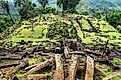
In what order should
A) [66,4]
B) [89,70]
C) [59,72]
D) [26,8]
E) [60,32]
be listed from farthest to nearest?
[66,4], [26,8], [60,32], [89,70], [59,72]

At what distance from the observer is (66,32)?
112ft

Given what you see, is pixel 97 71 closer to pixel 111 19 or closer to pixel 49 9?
pixel 111 19

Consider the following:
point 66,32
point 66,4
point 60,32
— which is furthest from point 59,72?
point 66,4

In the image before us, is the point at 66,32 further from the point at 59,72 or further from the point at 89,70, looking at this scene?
the point at 59,72

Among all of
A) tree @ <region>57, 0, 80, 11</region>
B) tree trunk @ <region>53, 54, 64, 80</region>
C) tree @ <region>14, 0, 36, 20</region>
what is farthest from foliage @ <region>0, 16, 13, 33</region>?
tree trunk @ <region>53, 54, 64, 80</region>

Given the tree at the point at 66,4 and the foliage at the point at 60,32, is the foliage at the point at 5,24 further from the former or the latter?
the foliage at the point at 60,32

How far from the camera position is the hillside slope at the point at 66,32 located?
32.7 meters

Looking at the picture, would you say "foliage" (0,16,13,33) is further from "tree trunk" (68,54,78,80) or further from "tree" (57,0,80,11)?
"tree trunk" (68,54,78,80)

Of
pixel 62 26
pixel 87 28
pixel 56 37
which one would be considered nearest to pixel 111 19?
pixel 87 28

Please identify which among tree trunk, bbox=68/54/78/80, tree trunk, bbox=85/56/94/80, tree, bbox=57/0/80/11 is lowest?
tree, bbox=57/0/80/11

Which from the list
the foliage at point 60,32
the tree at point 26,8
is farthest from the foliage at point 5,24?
the foliage at point 60,32

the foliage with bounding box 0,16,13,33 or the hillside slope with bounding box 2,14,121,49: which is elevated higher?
the hillside slope with bounding box 2,14,121,49

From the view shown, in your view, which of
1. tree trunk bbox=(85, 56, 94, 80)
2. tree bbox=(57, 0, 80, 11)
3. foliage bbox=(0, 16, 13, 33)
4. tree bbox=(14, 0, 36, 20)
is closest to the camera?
tree trunk bbox=(85, 56, 94, 80)

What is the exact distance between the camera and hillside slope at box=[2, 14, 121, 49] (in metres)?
32.7
